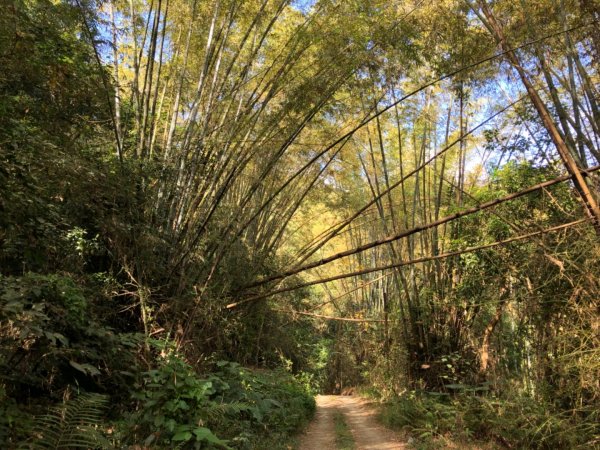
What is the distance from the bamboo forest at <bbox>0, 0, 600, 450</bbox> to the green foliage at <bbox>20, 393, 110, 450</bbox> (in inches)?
0.5

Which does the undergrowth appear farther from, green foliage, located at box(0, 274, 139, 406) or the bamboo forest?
green foliage, located at box(0, 274, 139, 406)

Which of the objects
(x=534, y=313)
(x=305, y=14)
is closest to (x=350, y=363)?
(x=534, y=313)

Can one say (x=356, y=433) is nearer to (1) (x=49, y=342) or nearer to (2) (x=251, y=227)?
(2) (x=251, y=227)

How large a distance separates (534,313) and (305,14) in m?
4.24

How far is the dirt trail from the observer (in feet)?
17.2

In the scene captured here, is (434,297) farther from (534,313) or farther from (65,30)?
(65,30)

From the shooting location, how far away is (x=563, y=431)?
3498 millimetres

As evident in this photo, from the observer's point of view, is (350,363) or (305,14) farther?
(350,363)

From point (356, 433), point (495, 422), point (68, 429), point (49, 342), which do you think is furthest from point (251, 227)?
point (68, 429)

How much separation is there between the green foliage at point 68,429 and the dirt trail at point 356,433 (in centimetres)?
373

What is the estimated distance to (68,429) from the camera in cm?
181

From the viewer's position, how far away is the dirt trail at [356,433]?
5.24 m

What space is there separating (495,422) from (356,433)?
2.53 metres

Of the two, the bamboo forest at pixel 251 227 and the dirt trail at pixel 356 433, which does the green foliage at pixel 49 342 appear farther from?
the dirt trail at pixel 356 433
